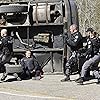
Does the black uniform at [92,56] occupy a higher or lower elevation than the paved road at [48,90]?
higher

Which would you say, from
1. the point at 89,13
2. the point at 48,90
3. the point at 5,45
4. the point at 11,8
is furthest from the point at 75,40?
the point at 89,13

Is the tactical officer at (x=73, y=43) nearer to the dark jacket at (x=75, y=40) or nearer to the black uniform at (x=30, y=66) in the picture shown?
the dark jacket at (x=75, y=40)

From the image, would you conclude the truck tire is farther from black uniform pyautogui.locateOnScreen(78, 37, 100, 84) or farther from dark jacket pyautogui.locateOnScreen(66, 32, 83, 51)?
black uniform pyautogui.locateOnScreen(78, 37, 100, 84)

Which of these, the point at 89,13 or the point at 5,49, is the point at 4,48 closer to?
the point at 5,49

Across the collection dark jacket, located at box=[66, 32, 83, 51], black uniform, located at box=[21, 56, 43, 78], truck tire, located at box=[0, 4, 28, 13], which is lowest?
black uniform, located at box=[21, 56, 43, 78]

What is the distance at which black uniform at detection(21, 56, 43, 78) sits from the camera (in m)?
13.1

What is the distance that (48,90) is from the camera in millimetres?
10922

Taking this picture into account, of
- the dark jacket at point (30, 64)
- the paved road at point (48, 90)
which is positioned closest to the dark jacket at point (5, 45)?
the dark jacket at point (30, 64)

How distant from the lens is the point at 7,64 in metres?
12.9

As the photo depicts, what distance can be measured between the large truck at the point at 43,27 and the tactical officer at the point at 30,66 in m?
1.00

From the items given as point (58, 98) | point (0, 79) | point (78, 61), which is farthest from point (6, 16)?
point (58, 98)

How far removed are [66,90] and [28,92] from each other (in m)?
1.06

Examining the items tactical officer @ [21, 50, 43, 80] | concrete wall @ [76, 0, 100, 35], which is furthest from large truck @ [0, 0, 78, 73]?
concrete wall @ [76, 0, 100, 35]

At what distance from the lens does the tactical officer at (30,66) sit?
13141 millimetres
